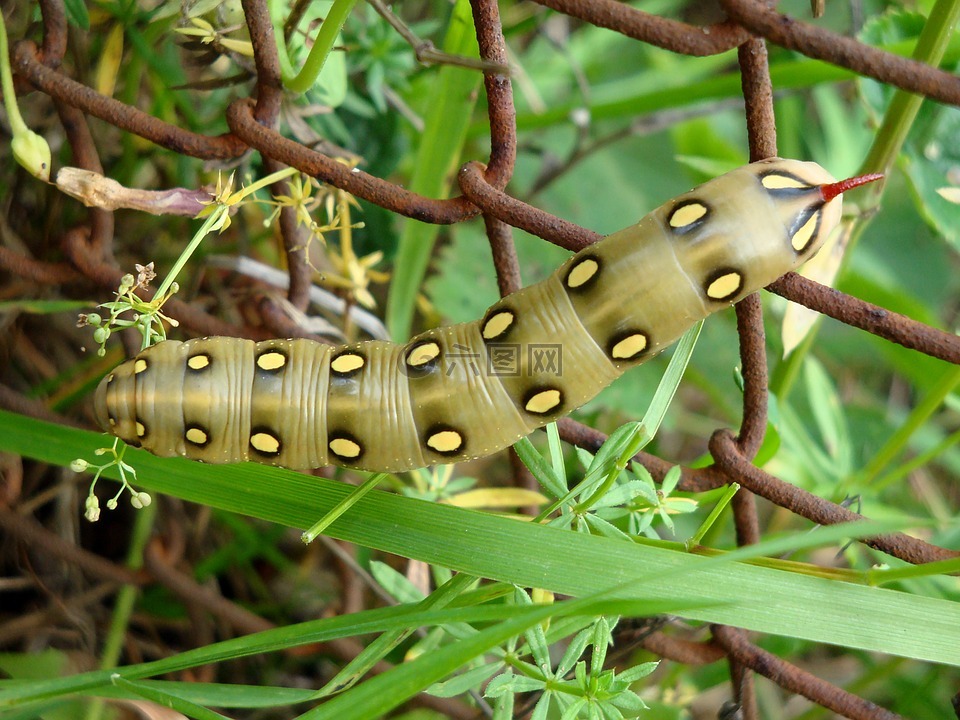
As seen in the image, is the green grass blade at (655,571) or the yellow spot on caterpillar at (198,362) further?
the yellow spot on caterpillar at (198,362)

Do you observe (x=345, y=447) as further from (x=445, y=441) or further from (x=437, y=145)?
(x=437, y=145)

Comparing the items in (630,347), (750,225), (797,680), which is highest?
(750,225)

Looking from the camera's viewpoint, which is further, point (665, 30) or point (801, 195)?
point (801, 195)

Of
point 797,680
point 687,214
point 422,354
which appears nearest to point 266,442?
point 422,354

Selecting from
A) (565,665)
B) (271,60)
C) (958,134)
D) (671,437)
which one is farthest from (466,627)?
(671,437)

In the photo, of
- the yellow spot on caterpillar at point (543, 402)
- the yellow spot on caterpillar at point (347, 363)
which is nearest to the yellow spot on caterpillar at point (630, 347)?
the yellow spot on caterpillar at point (543, 402)

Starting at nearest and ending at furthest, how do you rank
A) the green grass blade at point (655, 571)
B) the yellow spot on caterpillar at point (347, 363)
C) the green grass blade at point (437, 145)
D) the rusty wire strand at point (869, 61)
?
the rusty wire strand at point (869, 61), the green grass blade at point (655, 571), the yellow spot on caterpillar at point (347, 363), the green grass blade at point (437, 145)

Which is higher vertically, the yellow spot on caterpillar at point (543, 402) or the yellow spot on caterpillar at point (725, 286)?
the yellow spot on caterpillar at point (725, 286)

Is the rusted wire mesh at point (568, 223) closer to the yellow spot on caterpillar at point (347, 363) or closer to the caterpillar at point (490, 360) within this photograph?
the caterpillar at point (490, 360)
